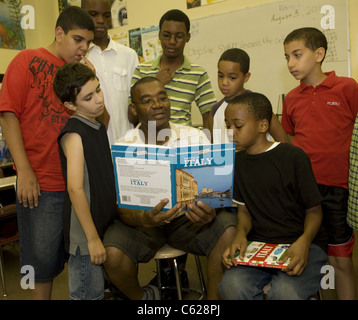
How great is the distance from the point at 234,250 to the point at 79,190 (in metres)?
0.69

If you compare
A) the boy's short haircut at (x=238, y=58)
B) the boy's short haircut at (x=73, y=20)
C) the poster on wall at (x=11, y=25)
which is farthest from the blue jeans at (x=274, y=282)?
the poster on wall at (x=11, y=25)

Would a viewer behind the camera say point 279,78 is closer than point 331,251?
No

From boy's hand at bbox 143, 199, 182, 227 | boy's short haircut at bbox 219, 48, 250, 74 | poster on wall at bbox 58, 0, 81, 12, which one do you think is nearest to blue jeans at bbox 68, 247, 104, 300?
boy's hand at bbox 143, 199, 182, 227

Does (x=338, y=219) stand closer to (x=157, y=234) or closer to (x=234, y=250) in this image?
(x=234, y=250)

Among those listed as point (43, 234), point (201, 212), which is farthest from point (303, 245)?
point (43, 234)

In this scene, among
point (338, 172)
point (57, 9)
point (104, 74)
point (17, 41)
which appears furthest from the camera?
point (57, 9)

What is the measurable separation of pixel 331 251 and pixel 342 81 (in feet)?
2.84

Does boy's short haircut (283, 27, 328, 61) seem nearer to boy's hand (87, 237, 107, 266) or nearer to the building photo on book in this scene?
the building photo on book

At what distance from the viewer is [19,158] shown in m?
1.60

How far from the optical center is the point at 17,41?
473 cm

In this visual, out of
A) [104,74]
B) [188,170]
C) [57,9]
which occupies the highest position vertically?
[57,9]

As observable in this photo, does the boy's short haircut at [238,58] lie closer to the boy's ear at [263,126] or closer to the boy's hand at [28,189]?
the boy's ear at [263,126]
